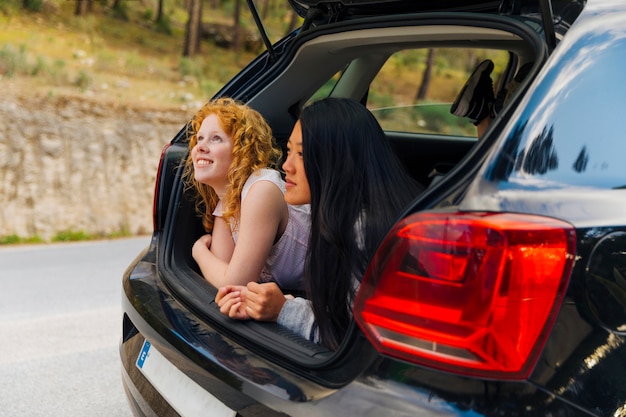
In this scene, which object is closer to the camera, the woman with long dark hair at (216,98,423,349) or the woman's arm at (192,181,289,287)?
the woman with long dark hair at (216,98,423,349)

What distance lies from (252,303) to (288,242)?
45 cm

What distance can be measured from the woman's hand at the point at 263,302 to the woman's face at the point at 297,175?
0.27 meters

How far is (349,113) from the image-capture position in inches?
75.3

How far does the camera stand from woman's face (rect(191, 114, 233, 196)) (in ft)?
7.90

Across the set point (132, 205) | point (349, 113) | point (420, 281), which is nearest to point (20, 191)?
point (132, 205)

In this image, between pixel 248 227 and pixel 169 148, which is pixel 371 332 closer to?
pixel 248 227

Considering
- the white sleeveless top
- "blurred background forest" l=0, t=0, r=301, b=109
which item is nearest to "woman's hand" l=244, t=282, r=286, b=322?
the white sleeveless top

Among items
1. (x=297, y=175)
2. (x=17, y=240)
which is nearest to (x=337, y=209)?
(x=297, y=175)

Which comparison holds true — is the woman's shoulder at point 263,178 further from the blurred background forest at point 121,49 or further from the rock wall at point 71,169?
the blurred background forest at point 121,49

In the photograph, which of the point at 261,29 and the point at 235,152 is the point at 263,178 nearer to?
the point at 235,152

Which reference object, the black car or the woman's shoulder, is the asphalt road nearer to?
the woman's shoulder

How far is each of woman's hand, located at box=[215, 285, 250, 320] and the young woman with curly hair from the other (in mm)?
206

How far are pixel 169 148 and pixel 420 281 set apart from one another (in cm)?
152

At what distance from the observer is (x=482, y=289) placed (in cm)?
133
